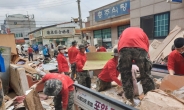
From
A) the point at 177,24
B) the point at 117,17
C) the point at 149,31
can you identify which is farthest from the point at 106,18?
the point at 177,24

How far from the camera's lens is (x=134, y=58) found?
6.98 feet

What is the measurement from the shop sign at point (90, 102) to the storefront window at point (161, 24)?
20.6 feet

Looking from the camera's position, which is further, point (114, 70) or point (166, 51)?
point (166, 51)

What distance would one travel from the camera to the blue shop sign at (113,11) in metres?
12.1

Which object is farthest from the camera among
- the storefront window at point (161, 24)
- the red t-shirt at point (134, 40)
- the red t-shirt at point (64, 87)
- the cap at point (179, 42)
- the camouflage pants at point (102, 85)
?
the storefront window at point (161, 24)

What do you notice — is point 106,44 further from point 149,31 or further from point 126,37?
point 126,37

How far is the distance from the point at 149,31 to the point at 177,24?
4.97 feet

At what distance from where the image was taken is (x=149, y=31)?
798 centimetres

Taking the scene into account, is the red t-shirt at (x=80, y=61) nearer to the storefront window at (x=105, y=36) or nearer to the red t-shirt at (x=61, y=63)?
the red t-shirt at (x=61, y=63)

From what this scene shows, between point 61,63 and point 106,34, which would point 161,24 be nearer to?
point 61,63

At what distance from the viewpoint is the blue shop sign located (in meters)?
12.1

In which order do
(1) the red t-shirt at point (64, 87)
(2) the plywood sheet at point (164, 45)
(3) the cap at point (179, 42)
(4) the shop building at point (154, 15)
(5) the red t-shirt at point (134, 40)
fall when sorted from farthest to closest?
(4) the shop building at point (154, 15) < (2) the plywood sheet at point (164, 45) < (1) the red t-shirt at point (64, 87) < (3) the cap at point (179, 42) < (5) the red t-shirt at point (134, 40)

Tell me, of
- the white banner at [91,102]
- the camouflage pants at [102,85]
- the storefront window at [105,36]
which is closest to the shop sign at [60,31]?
the storefront window at [105,36]

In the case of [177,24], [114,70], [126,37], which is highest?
[177,24]
